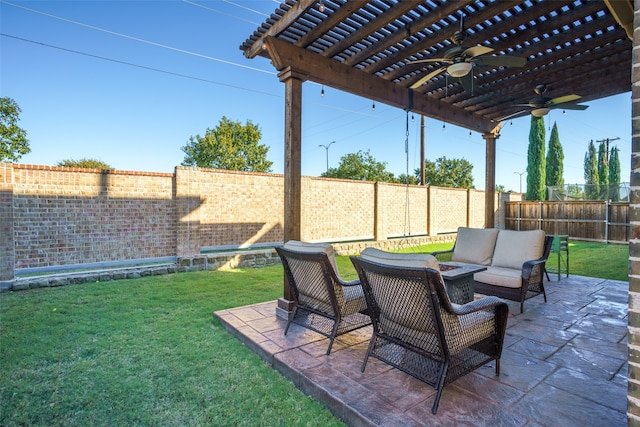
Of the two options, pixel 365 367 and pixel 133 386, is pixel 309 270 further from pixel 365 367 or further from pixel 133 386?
pixel 133 386

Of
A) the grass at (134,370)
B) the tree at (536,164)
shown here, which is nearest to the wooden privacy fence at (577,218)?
the tree at (536,164)

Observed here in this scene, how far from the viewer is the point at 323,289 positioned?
2.87 metres

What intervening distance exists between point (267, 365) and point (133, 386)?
1.00m

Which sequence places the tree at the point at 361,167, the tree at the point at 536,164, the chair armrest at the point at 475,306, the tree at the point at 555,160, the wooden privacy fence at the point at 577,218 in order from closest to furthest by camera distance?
the chair armrest at the point at 475,306
the wooden privacy fence at the point at 577,218
the tree at the point at 536,164
the tree at the point at 555,160
the tree at the point at 361,167

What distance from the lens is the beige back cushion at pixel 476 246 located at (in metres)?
4.82

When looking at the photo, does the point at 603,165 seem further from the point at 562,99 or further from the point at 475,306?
the point at 475,306

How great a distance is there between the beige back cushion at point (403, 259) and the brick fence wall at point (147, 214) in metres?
5.68

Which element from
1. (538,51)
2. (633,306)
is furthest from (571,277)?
(633,306)

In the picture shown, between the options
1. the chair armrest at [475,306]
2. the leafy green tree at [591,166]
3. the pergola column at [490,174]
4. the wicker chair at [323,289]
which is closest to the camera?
the chair armrest at [475,306]

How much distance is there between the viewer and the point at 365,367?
2482mm

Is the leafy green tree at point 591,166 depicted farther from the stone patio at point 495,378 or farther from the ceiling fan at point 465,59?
the stone patio at point 495,378

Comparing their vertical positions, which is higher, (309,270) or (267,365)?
(309,270)

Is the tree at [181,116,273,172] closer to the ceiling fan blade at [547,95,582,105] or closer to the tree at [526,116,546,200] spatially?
the tree at [526,116,546,200]

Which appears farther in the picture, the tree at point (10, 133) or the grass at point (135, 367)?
the tree at point (10, 133)
